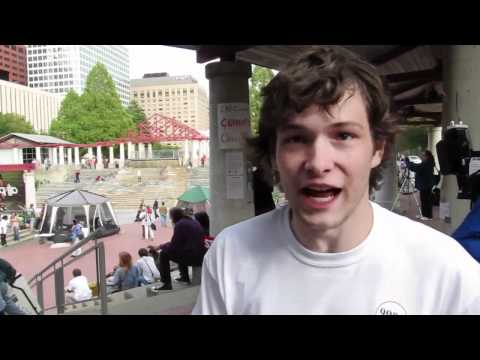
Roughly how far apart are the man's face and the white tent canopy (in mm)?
10736

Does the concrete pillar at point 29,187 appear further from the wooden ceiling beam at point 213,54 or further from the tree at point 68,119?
the wooden ceiling beam at point 213,54

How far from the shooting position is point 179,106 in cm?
6825

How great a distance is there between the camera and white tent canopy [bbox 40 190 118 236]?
A: 11.4 meters

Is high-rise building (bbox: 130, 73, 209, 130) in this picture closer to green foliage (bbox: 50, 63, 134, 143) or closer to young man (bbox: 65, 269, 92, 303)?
green foliage (bbox: 50, 63, 134, 143)

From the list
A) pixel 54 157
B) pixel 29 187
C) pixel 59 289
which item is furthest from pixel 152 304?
pixel 54 157

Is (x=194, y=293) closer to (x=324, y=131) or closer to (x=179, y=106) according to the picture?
(x=324, y=131)

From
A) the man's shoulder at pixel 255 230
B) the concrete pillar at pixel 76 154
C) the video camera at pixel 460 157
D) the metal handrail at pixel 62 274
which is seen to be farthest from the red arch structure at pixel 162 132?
the man's shoulder at pixel 255 230

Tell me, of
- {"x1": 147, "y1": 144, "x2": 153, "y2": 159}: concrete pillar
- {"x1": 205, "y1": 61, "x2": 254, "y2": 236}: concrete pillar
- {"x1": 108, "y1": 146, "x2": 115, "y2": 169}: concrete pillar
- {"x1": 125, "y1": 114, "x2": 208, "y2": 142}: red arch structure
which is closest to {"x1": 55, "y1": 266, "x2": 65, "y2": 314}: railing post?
{"x1": 205, "y1": 61, "x2": 254, "y2": 236}: concrete pillar

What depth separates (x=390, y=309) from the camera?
104 cm

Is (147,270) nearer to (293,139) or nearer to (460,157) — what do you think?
(460,157)

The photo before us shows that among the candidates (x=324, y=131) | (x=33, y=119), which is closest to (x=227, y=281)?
(x=324, y=131)

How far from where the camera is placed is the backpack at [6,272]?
13.0 ft
